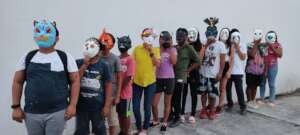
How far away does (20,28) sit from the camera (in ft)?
13.4

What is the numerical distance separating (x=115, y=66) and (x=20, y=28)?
124 cm

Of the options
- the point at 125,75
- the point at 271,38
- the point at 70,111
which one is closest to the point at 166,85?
the point at 125,75

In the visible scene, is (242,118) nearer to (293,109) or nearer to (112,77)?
(293,109)

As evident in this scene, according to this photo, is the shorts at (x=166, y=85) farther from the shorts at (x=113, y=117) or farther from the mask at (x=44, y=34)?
the mask at (x=44, y=34)

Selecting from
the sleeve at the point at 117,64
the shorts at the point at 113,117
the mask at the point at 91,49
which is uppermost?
the mask at the point at 91,49

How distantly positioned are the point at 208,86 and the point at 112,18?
1.75m

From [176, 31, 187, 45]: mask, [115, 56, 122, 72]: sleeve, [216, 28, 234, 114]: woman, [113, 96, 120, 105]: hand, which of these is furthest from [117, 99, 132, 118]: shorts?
[216, 28, 234, 114]: woman

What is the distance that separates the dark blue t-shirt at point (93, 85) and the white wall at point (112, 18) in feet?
3.46

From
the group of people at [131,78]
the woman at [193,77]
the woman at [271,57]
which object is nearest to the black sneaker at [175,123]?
the group of people at [131,78]

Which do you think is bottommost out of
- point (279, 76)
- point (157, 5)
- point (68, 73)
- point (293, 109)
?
point (293, 109)

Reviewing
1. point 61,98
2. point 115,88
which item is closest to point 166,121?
point 115,88

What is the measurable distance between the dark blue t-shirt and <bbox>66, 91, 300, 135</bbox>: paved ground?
52.0 inches

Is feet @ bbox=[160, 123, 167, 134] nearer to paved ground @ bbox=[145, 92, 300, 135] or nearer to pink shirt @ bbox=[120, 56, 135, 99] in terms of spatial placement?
paved ground @ bbox=[145, 92, 300, 135]

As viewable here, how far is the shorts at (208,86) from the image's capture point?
205 inches
